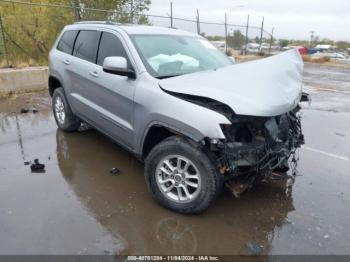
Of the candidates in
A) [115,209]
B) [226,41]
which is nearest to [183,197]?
[115,209]

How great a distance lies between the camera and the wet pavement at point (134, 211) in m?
2.88

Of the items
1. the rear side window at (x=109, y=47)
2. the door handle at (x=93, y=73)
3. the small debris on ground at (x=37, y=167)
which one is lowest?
the small debris on ground at (x=37, y=167)

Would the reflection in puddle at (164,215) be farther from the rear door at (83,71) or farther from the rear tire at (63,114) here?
the rear tire at (63,114)

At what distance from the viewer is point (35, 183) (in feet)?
12.8

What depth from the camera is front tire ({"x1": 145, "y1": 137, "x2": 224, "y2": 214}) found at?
119 inches

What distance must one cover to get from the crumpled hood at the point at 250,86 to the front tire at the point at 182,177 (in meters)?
0.55

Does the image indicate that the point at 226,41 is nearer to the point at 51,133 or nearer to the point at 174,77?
the point at 51,133

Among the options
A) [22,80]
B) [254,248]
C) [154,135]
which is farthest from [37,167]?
[22,80]

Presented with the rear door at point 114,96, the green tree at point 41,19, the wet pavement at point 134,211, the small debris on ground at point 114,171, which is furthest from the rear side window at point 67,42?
the green tree at point 41,19

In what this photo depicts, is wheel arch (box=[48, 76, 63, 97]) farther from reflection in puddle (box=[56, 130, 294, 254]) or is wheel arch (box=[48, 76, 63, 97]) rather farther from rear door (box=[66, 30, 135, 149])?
reflection in puddle (box=[56, 130, 294, 254])

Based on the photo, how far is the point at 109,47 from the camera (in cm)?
420

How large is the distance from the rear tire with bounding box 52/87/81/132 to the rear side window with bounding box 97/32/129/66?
1.38m

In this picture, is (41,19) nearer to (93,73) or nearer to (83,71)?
(83,71)

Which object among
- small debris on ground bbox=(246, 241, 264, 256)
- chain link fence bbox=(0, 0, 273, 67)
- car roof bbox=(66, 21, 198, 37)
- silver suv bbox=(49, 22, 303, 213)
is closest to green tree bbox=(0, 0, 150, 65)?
chain link fence bbox=(0, 0, 273, 67)
